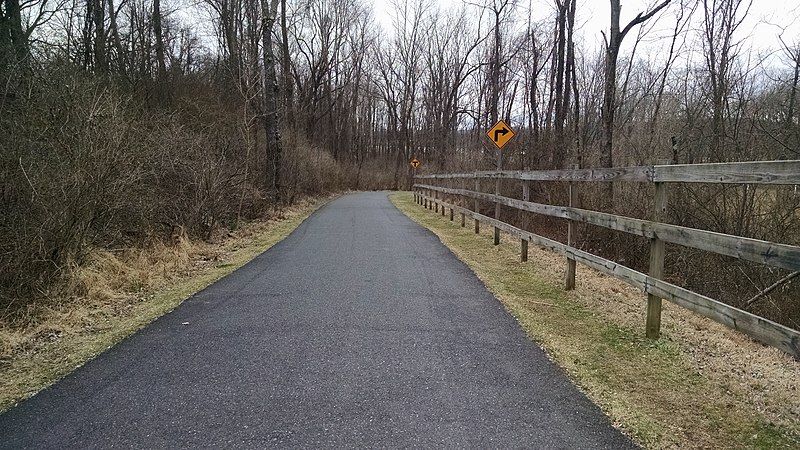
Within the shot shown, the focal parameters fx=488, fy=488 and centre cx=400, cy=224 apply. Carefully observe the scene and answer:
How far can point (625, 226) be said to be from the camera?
482 centimetres

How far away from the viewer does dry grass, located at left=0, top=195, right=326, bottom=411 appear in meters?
3.81

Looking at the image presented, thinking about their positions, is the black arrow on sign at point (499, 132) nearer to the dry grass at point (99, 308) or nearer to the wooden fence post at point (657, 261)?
the dry grass at point (99, 308)

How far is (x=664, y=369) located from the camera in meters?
3.75

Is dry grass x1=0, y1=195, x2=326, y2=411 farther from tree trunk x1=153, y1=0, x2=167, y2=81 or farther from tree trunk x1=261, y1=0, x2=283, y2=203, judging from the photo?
tree trunk x1=153, y1=0, x2=167, y2=81

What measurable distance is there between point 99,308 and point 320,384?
343 cm

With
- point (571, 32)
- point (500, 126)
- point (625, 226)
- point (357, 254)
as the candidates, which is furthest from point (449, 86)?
A: point (625, 226)

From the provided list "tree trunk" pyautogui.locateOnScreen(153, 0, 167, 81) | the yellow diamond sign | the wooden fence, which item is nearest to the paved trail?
the wooden fence

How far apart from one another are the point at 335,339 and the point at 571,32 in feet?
61.8

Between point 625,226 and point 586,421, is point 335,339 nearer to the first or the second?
point 586,421

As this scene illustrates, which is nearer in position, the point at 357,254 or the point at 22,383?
the point at 22,383

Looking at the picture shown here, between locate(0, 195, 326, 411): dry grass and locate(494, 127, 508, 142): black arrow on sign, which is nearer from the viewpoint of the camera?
locate(0, 195, 326, 411): dry grass

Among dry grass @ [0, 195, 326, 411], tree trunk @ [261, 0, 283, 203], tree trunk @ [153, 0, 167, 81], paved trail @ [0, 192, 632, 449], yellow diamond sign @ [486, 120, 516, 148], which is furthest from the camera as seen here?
tree trunk @ [153, 0, 167, 81]

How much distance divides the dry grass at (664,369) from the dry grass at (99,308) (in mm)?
3877

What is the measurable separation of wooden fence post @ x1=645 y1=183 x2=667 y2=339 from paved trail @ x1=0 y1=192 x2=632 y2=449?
1187 millimetres
